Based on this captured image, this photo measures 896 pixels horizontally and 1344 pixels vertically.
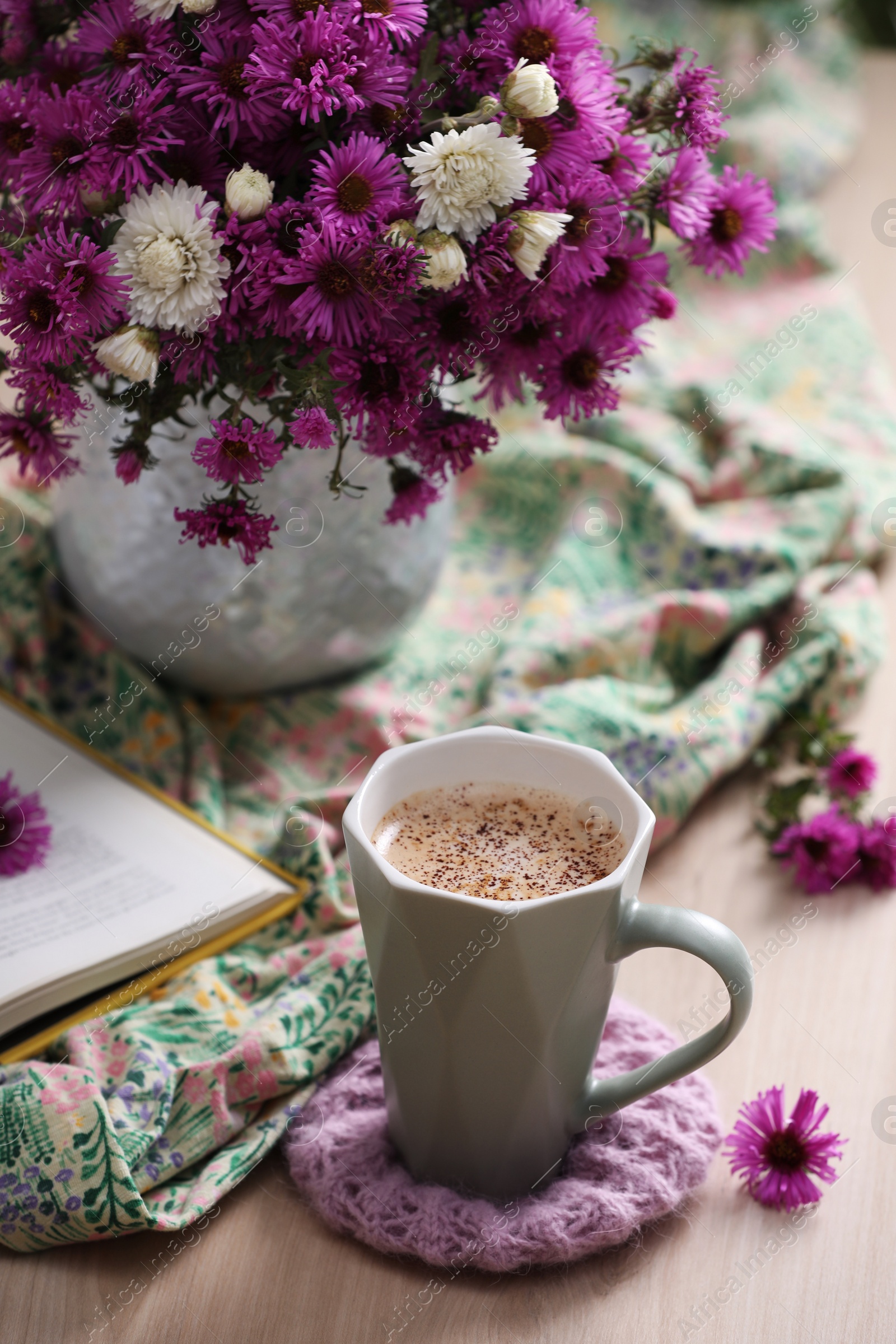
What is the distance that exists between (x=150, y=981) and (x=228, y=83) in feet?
1.47

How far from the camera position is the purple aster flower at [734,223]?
59 cm

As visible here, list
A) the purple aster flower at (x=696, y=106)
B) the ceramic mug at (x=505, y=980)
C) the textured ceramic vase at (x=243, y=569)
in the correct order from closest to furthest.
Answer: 1. the ceramic mug at (x=505, y=980)
2. the purple aster flower at (x=696, y=106)
3. the textured ceramic vase at (x=243, y=569)

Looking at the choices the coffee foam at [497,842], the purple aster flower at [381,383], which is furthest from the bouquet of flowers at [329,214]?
the coffee foam at [497,842]

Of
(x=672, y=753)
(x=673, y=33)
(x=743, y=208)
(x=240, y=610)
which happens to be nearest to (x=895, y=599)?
(x=672, y=753)

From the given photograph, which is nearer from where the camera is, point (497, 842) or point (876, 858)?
point (497, 842)

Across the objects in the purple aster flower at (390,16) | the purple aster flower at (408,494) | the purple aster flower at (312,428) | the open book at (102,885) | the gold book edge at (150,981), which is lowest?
the gold book edge at (150,981)

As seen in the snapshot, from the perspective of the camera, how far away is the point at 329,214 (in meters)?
0.49

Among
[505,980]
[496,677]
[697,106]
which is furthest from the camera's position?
[496,677]

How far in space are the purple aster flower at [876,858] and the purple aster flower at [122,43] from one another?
59cm

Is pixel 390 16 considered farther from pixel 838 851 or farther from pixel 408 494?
pixel 838 851

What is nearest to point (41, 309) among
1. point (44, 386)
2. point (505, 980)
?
point (44, 386)

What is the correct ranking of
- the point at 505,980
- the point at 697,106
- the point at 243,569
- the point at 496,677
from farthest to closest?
the point at 496,677 → the point at 243,569 → the point at 697,106 → the point at 505,980

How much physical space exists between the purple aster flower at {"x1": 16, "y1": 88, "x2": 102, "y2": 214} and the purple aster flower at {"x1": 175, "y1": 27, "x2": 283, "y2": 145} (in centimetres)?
5

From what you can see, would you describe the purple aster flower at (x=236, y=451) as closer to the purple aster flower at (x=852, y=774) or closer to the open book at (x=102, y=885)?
the open book at (x=102, y=885)
